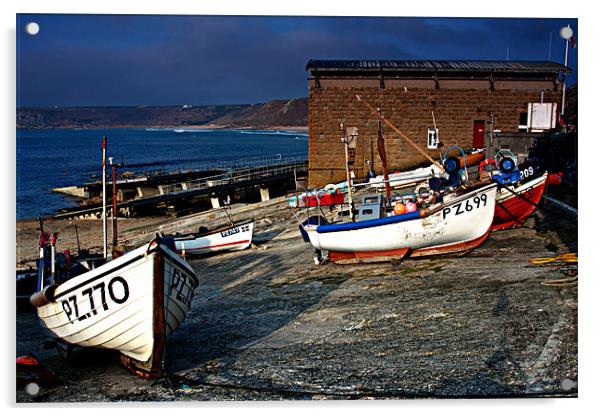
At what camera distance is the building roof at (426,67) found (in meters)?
20.6

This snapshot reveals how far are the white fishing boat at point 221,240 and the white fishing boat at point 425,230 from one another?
4.31 metres

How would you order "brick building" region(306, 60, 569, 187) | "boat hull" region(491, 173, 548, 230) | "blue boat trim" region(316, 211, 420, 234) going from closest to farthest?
1. "blue boat trim" region(316, 211, 420, 234)
2. "boat hull" region(491, 173, 548, 230)
3. "brick building" region(306, 60, 569, 187)

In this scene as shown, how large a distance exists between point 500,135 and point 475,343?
13.0 meters

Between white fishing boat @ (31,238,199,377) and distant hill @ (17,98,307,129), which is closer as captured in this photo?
white fishing boat @ (31,238,199,377)

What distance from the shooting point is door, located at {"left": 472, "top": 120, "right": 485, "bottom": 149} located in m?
22.0

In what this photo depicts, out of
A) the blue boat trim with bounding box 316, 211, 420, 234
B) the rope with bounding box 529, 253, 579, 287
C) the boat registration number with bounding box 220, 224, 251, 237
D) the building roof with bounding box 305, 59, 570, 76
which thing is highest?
the building roof with bounding box 305, 59, 570, 76

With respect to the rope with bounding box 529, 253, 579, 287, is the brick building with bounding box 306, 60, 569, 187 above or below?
above

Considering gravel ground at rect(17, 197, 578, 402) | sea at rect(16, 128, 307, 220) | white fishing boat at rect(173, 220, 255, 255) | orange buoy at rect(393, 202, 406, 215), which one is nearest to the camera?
gravel ground at rect(17, 197, 578, 402)

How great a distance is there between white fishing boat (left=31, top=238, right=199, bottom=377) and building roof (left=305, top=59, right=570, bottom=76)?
521 inches

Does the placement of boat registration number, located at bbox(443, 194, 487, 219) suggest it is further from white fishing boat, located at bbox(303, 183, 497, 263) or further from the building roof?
the building roof

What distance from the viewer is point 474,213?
13.2 metres

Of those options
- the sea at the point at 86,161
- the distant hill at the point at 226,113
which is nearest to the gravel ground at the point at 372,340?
the sea at the point at 86,161

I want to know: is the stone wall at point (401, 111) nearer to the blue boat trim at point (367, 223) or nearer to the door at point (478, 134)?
the door at point (478, 134)

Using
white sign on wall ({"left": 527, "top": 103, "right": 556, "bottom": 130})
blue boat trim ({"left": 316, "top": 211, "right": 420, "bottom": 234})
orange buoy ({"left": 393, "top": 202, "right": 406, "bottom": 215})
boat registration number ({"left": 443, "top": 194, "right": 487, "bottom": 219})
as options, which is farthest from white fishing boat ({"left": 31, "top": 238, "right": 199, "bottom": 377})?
white sign on wall ({"left": 527, "top": 103, "right": 556, "bottom": 130})
